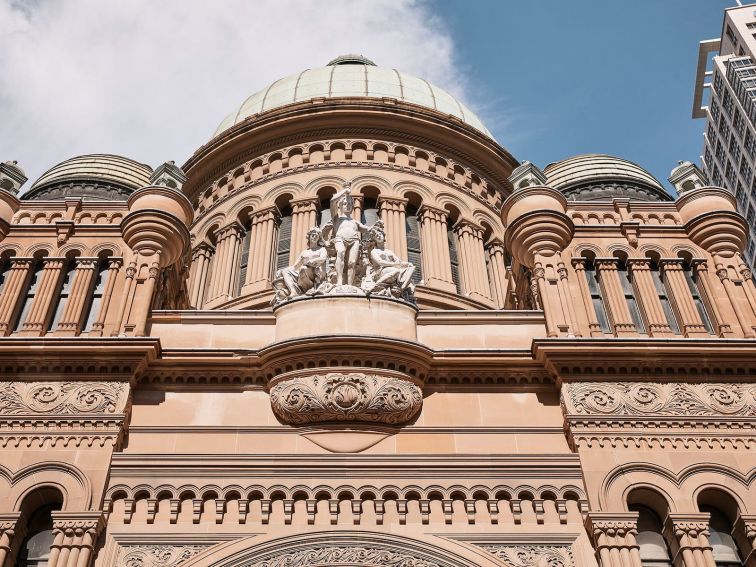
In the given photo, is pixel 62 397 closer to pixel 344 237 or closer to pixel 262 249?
pixel 344 237

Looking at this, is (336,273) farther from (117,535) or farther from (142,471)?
(117,535)

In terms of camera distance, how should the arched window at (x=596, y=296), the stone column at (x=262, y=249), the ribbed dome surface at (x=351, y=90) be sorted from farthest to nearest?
the ribbed dome surface at (x=351, y=90)
the stone column at (x=262, y=249)
the arched window at (x=596, y=296)

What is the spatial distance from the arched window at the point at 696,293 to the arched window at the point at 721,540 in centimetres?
473

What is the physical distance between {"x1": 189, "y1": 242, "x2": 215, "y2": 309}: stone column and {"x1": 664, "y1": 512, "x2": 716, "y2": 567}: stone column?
1864 centimetres

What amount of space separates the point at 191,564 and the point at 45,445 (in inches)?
147

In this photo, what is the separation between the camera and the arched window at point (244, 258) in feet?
96.9

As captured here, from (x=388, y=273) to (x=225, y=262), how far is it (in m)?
12.7

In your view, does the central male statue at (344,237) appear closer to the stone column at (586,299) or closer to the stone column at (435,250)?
the stone column at (586,299)

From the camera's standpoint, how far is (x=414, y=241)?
100 ft

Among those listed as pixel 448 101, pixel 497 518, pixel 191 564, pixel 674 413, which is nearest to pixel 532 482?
pixel 497 518

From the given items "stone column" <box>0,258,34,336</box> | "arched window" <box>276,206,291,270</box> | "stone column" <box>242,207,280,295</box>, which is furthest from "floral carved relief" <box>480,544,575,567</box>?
"arched window" <box>276,206,291,270</box>

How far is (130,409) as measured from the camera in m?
16.5

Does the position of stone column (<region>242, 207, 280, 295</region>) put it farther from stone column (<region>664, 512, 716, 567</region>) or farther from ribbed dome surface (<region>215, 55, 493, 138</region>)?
stone column (<region>664, 512, 716, 567</region>)

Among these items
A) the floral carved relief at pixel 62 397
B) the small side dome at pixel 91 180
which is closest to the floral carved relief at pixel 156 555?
the floral carved relief at pixel 62 397
